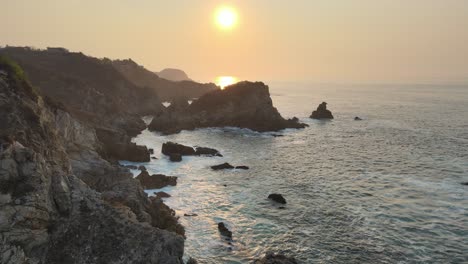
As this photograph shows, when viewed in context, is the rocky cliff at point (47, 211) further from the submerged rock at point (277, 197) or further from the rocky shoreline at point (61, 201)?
the submerged rock at point (277, 197)

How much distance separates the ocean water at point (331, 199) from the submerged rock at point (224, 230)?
59 cm

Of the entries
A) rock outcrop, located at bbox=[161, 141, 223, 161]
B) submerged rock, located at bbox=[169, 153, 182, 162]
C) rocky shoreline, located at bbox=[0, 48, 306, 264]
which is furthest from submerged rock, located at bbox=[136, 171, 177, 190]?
rock outcrop, located at bbox=[161, 141, 223, 161]

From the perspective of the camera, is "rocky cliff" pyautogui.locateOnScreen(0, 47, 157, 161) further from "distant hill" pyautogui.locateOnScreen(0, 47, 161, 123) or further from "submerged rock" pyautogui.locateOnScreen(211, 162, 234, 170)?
"submerged rock" pyautogui.locateOnScreen(211, 162, 234, 170)

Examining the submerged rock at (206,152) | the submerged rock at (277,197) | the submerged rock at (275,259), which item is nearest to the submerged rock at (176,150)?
the submerged rock at (206,152)

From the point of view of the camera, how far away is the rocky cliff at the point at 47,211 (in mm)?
16688

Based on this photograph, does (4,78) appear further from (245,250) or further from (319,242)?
(319,242)

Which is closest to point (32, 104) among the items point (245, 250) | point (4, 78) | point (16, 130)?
point (4, 78)

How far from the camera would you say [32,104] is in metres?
24.8

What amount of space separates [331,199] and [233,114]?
65669mm

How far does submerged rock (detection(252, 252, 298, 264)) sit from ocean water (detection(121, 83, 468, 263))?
169 cm

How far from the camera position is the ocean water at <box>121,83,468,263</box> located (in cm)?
2886

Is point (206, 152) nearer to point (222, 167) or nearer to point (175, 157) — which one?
point (175, 157)

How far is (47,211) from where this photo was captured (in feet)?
59.1

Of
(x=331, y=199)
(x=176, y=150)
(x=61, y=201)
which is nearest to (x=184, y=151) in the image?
(x=176, y=150)
